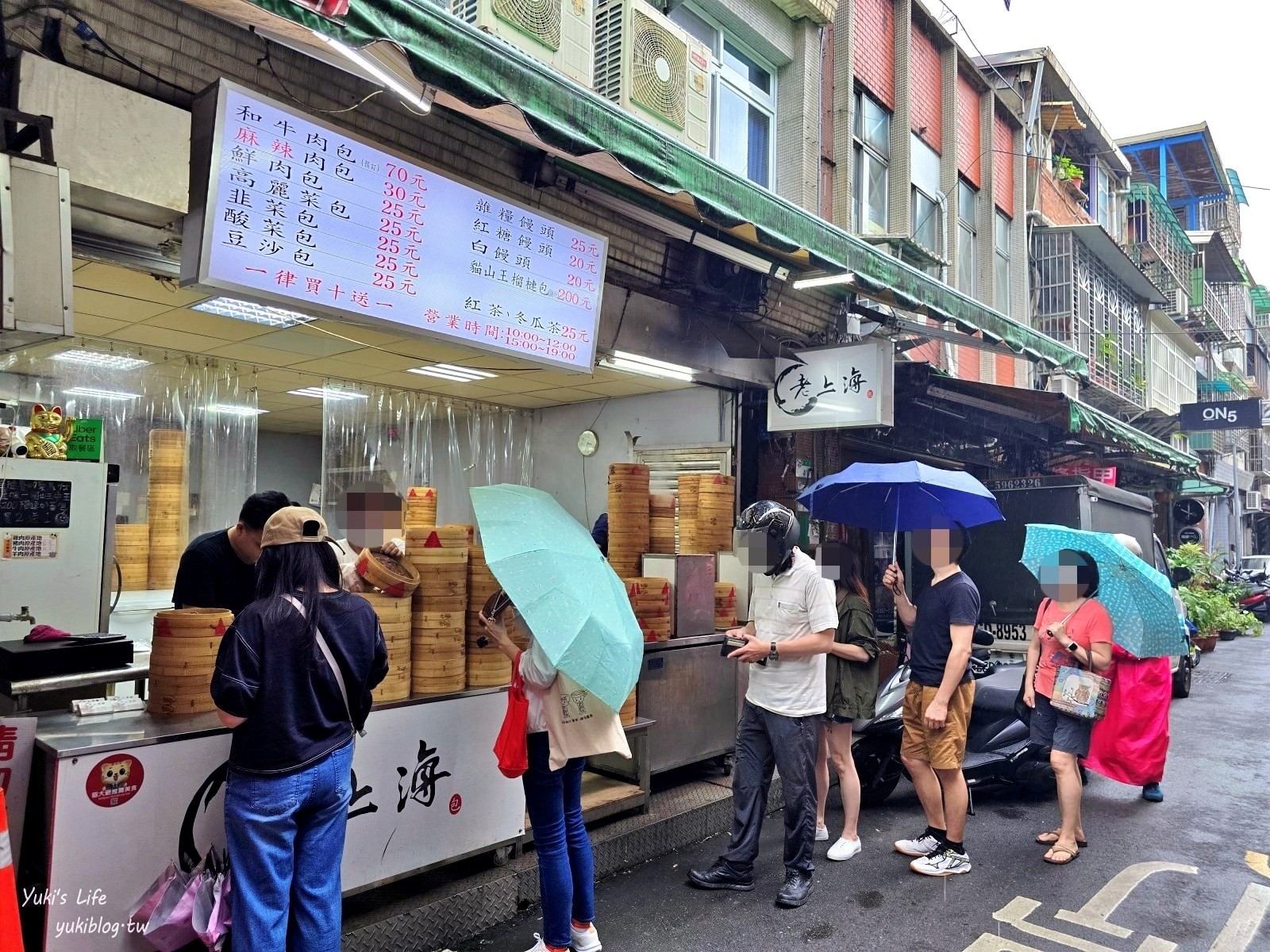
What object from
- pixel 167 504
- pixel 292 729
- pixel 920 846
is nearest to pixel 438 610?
pixel 292 729

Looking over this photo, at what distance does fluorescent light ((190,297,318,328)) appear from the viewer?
5480 mm

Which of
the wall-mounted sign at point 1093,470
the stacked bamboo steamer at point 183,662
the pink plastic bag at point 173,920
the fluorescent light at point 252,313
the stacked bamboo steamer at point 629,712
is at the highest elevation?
the fluorescent light at point 252,313

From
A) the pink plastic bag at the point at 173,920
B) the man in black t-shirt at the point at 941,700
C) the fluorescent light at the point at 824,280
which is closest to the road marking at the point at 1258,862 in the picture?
the man in black t-shirt at the point at 941,700

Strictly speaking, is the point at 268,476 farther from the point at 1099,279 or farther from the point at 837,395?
the point at 1099,279

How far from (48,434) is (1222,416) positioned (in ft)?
77.4

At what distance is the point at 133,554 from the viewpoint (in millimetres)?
6645

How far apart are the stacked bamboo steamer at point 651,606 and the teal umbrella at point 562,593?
1950 millimetres

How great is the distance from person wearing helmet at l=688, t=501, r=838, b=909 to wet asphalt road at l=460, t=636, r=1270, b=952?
18 centimetres

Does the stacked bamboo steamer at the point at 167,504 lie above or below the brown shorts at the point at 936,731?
above

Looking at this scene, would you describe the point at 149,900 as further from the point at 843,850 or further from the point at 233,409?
the point at 233,409

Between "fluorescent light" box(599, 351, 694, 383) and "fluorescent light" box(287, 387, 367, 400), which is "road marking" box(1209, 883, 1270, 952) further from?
"fluorescent light" box(287, 387, 367, 400)

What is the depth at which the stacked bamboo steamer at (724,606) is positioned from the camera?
6.50m

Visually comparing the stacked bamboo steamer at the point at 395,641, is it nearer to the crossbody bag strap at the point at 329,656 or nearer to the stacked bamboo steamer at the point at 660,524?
the crossbody bag strap at the point at 329,656

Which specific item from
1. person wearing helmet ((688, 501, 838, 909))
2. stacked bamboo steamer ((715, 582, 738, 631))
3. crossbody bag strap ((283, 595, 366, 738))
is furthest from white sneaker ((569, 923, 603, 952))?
stacked bamboo steamer ((715, 582, 738, 631))
